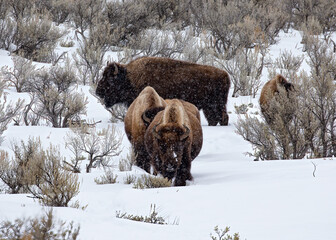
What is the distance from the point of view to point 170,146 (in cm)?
539

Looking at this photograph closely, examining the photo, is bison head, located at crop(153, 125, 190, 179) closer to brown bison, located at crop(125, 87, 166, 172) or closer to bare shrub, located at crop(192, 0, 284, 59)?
brown bison, located at crop(125, 87, 166, 172)

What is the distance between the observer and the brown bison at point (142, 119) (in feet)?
22.1

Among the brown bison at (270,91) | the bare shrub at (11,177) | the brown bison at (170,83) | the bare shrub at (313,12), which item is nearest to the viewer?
the bare shrub at (11,177)

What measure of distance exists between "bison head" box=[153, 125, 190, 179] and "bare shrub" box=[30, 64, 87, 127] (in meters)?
5.15

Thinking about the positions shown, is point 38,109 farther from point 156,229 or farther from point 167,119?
point 156,229

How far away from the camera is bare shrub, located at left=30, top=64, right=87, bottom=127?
10.4 metres

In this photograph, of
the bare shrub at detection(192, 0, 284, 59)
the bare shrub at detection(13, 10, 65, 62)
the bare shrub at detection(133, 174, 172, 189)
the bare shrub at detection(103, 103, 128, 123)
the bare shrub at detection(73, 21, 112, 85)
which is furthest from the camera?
the bare shrub at detection(192, 0, 284, 59)

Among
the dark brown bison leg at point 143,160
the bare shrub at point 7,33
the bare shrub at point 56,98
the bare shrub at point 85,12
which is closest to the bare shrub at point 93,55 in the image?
the bare shrub at point 85,12

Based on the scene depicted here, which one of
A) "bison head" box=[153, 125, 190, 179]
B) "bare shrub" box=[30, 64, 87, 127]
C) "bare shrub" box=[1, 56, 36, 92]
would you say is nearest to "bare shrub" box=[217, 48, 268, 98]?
"bare shrub" box=[30, 64, 87, 127]

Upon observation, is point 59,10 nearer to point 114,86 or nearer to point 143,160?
point 114,86

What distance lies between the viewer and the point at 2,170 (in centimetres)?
576

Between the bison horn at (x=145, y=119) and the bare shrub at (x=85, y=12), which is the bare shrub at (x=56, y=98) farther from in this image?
the bare shrub at (x=85, y=12)

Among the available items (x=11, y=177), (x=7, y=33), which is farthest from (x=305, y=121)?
(x=7, y=33)

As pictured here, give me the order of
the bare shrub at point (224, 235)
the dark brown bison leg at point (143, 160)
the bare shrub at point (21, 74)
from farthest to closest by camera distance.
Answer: the bare shrub at point (21, 74) → the dark brown bison leg at point (143, 160) → the bare shrub at point (224, 235)
